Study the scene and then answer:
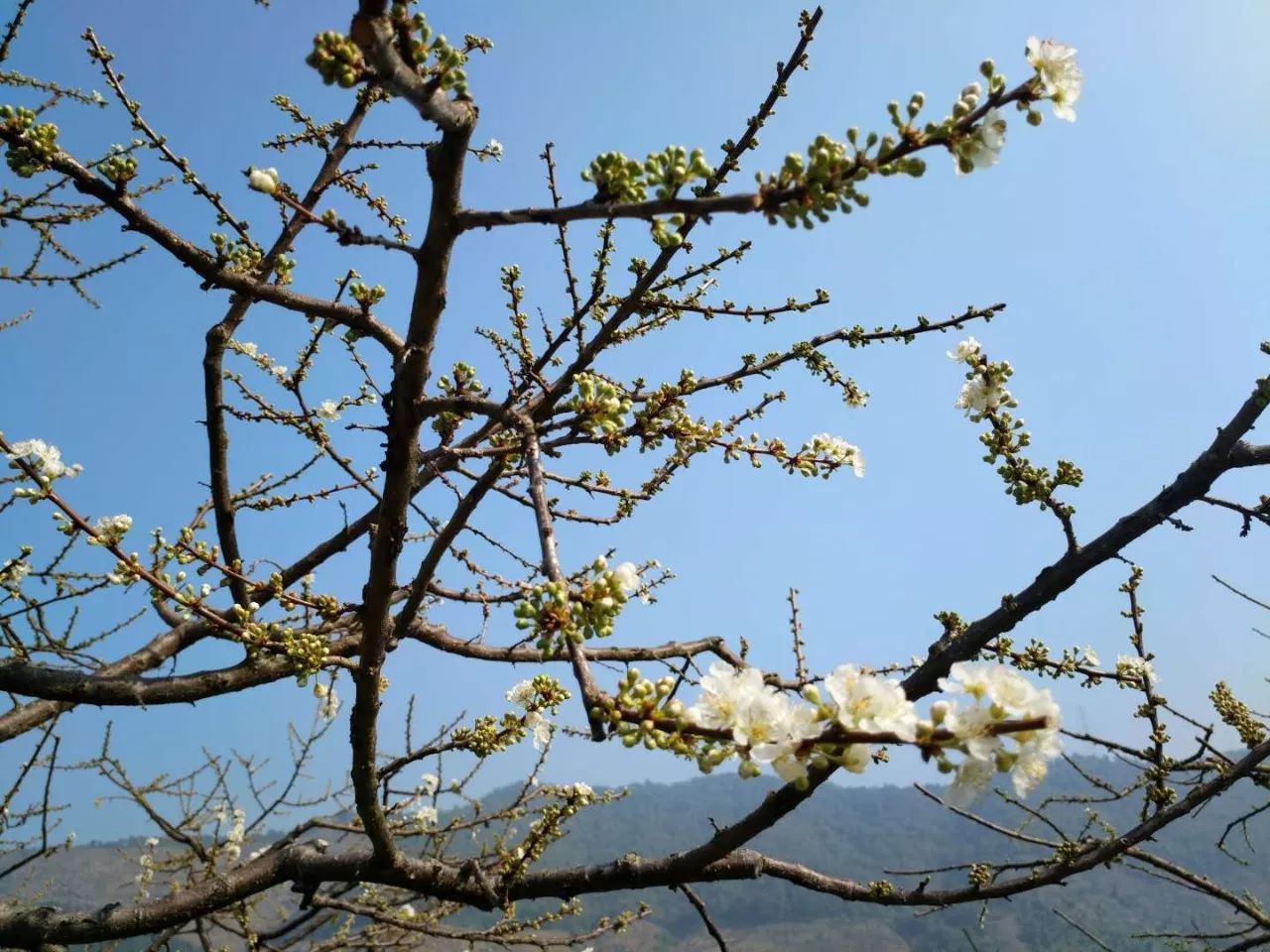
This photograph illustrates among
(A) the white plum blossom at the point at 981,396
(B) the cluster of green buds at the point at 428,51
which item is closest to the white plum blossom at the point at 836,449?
(A) the white plum blossom at the point at 981,396

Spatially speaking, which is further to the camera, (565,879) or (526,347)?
(526,347)

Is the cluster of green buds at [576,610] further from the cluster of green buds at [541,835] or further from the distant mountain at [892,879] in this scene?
the distant mountain at [892,879]

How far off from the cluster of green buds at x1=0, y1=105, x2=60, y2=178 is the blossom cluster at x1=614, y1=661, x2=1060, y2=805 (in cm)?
231

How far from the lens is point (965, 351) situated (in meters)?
3.74

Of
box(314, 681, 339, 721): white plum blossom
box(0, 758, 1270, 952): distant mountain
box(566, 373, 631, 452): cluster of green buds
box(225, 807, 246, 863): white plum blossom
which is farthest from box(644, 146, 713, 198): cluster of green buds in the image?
box(0, 758, 1270, 952): distant mountain

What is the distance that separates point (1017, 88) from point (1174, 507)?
2.14 m

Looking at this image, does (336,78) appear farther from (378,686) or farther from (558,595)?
(378,686)

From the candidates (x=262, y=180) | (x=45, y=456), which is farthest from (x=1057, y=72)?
(x=45, y=456)

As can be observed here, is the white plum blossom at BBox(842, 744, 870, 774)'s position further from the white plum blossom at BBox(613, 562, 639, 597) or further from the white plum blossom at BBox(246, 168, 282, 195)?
the white plum blossom at BBox(246, 168, 282, 195)

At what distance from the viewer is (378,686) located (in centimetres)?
293

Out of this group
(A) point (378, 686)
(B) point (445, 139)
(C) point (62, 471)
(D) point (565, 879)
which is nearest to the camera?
(B) point (445, 139)

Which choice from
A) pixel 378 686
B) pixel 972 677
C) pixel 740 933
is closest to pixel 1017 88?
pixel 972 677

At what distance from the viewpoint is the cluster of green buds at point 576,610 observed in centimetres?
150

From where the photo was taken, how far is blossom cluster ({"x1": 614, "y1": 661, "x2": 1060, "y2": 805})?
4.71 ft
